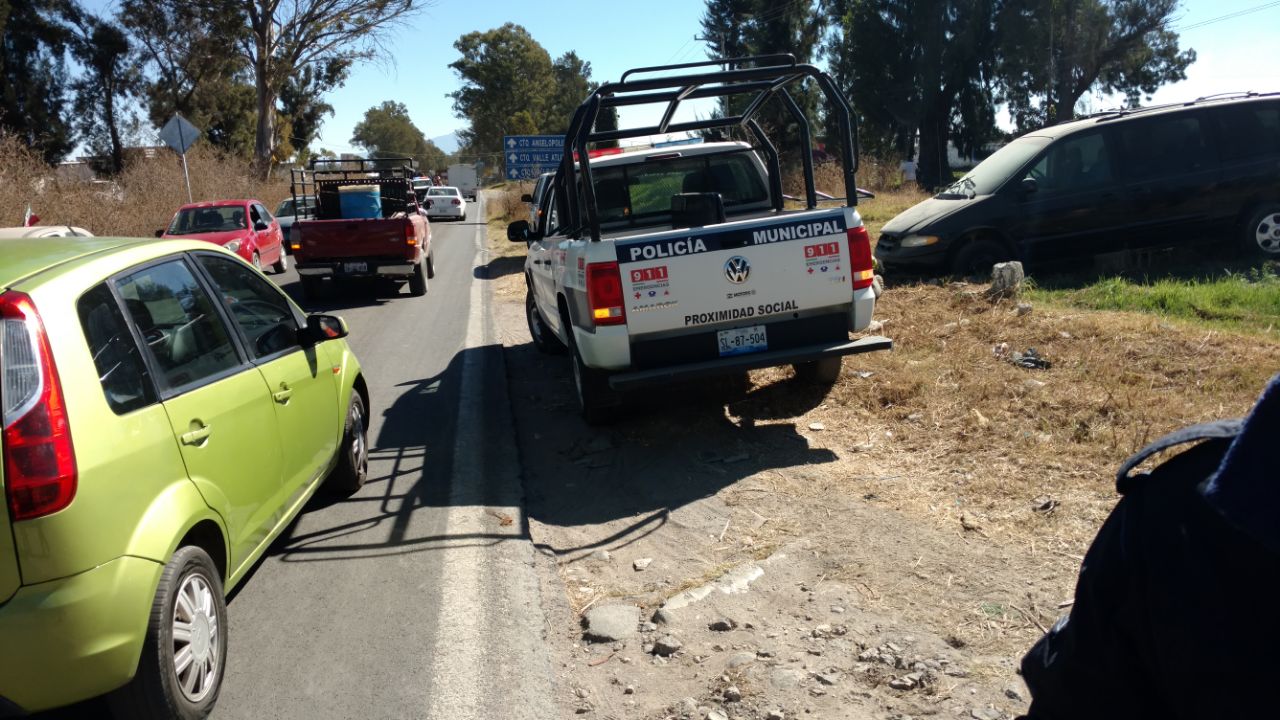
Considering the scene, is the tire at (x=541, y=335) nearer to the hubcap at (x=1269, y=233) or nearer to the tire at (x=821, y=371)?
the tire at (x=821, y=371)

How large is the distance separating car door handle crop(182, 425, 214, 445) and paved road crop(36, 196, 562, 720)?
0.97 meters

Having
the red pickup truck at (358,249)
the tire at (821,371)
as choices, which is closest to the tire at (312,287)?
the red pickup truck at (358,249)

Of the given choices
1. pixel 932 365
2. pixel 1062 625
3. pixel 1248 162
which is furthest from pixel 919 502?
pixel 1248 162

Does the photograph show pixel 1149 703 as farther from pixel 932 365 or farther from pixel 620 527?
pixel 932 365

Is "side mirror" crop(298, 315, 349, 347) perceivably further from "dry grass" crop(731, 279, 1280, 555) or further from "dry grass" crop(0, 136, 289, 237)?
"dry grass" crop(0, 136, 289, 237)

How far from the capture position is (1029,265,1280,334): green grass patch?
820 centimetres

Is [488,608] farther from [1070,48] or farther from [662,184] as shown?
[1070,48]

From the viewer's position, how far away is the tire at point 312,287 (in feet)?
52.5

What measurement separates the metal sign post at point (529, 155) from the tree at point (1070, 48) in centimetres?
2485

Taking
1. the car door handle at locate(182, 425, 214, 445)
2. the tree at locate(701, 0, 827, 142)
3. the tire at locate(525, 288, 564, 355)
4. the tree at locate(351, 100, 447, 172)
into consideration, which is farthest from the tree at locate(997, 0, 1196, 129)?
the tree at locate(351, 100, 447, 172)

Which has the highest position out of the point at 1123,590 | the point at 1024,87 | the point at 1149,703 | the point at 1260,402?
the point at 1024,87

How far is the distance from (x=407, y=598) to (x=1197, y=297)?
7.60 metres

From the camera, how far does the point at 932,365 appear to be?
7.73 metres

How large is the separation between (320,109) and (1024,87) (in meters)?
39.2
